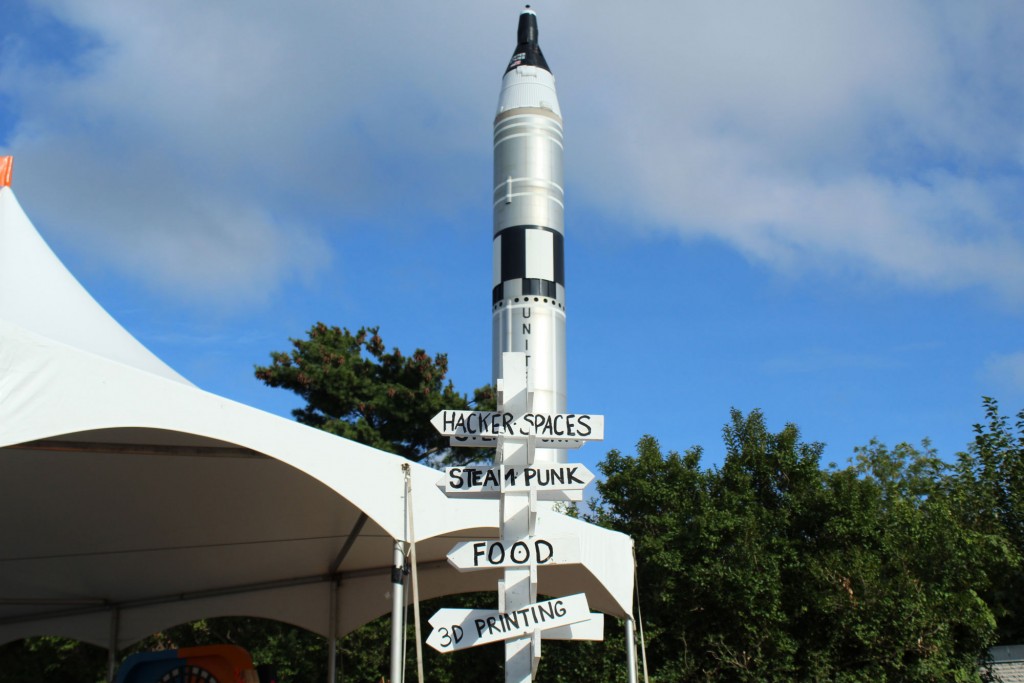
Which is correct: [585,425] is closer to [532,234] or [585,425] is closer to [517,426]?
[517,426]

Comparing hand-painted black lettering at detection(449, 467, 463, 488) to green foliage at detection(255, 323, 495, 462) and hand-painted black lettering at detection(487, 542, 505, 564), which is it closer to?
hand-painted black lettering at detection(487, 542, 505, 564)

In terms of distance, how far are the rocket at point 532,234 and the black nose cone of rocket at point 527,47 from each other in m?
0.36

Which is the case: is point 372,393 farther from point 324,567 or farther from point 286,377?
point 324,567

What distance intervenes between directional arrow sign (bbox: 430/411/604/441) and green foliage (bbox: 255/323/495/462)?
15425 millimetres

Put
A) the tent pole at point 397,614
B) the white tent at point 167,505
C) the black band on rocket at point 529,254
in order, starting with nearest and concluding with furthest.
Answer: the white tent at point 167,505
the tent pole at point 397,614
the black band on rocket at point 529,254

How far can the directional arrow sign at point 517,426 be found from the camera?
16.4ft

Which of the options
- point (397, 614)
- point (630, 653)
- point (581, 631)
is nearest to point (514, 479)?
point (581, 631)

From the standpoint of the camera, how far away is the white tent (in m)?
5.67

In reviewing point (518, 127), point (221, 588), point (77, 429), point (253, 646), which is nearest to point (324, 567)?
point (221, 588)

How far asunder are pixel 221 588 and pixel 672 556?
7708mm

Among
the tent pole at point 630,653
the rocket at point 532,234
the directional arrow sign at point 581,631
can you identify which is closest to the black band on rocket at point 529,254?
the rocket at point 532,234

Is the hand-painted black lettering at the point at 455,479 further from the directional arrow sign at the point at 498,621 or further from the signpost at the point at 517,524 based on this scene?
the directional arrow sign at the point at 498,621

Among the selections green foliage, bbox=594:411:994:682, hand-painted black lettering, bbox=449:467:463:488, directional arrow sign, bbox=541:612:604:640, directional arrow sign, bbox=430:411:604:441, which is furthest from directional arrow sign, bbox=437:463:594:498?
green foliage, bbox=594:411:994:682

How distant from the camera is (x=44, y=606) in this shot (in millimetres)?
10719
